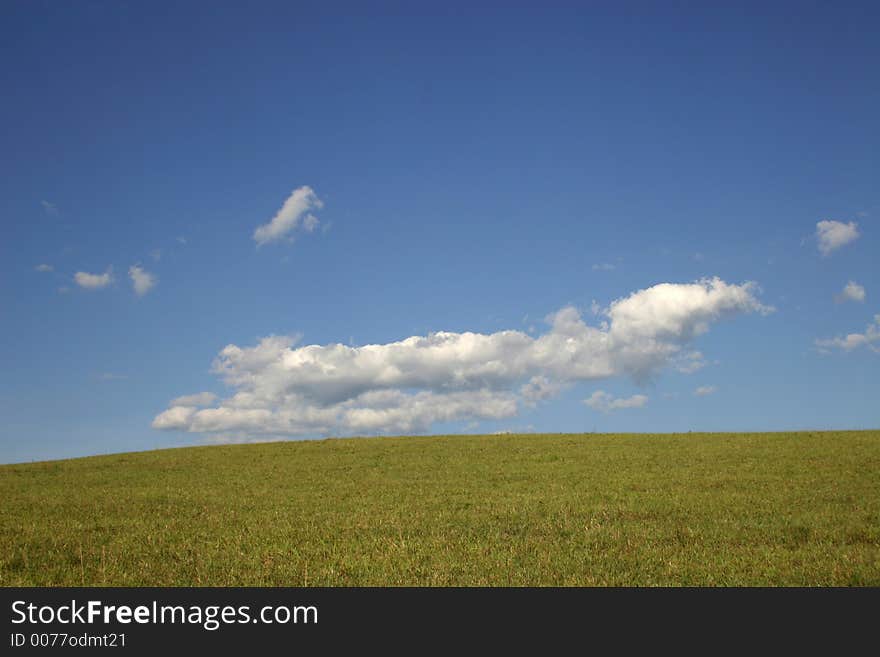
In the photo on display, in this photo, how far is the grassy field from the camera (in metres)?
13.8

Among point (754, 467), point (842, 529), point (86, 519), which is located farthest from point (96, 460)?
point (842, 529)

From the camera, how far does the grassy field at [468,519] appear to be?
13.8 metres

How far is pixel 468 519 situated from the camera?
65.8ft
